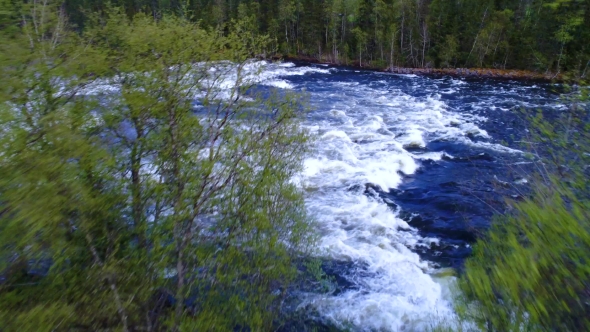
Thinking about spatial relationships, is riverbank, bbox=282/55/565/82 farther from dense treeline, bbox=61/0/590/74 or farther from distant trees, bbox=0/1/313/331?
distant trees, bbox=0/1/313/331

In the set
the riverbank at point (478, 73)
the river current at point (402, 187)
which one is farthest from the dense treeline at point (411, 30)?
the river current at point (402, 187)

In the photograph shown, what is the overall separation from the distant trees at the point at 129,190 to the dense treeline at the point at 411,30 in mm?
35754

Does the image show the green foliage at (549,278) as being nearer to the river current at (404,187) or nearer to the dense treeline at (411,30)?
the river current at (404,187)

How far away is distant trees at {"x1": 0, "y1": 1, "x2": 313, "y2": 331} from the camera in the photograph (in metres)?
5.45

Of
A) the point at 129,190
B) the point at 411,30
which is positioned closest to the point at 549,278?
the point at 129,190

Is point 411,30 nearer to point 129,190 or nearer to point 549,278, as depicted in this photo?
point 129,190

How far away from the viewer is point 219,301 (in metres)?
9.26

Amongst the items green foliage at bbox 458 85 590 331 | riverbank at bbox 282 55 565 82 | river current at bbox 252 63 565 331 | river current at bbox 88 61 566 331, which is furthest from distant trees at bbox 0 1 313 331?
riverbank at bbox 282 55 565 82

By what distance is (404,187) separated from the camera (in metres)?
19.1

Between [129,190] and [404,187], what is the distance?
13818 millimetres

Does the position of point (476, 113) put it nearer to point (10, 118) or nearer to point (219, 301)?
point (219, 301)

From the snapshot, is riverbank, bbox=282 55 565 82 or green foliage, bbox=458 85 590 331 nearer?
green foliage, bbox=458 85 590 331

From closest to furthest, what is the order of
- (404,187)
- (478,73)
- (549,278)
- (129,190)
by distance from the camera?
(549,278) < (129,190) < (404,187) < (478,73)

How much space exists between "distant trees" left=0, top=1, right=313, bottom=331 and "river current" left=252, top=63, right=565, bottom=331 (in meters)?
3.00
